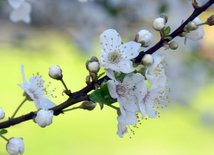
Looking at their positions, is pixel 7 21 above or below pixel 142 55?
above

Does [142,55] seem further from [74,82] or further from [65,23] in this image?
[65,23]

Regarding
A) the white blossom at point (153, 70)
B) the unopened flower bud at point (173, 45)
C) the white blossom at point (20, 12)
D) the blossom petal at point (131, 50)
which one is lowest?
the white blossom at point (153, 70)

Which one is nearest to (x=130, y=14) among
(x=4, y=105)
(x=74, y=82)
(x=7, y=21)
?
(x=74, y=82)

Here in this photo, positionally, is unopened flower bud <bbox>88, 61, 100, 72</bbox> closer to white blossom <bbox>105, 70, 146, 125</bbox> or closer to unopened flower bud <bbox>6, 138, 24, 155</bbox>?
white blossom <bbox>105, 70, 146, 125</bbox>

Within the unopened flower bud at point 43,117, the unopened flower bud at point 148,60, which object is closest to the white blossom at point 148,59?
the unopened flower bud at point 148,60

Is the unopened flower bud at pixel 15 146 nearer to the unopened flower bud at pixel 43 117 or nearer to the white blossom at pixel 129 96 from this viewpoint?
the unopened flower bud at pixel 43 117

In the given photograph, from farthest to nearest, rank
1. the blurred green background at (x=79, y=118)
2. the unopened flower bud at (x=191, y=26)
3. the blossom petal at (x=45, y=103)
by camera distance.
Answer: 1. the blurred green background at (x=79, y=118)
2. the blossom petal at (x=45, y=103)
3. the unopened flower bud at (x=191, y=26)

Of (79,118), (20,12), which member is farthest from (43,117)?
(79,118)
